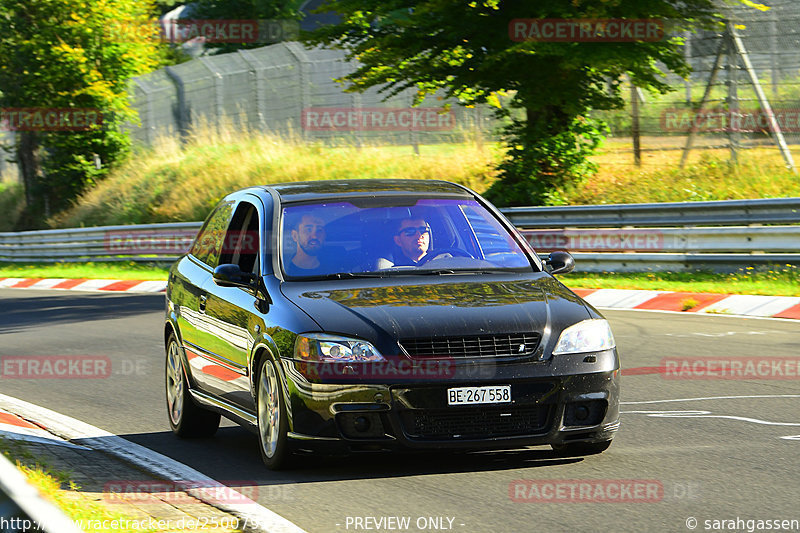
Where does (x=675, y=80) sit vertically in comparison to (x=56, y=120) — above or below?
above

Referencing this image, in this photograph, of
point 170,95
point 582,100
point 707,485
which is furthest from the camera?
point 170,95

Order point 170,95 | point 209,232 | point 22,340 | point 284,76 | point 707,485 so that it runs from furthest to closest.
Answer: point 170,95
point 284,76
point 22,340
point 209,232
point 707,485

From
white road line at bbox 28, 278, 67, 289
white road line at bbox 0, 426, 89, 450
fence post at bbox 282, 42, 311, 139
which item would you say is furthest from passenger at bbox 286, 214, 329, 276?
fence post at bbox 282, 42, 311, 139

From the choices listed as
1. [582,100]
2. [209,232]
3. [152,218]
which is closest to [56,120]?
[152,218]

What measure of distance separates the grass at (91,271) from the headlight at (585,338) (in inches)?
772

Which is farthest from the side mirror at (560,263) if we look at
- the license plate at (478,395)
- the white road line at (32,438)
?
the white road line at (32,438)

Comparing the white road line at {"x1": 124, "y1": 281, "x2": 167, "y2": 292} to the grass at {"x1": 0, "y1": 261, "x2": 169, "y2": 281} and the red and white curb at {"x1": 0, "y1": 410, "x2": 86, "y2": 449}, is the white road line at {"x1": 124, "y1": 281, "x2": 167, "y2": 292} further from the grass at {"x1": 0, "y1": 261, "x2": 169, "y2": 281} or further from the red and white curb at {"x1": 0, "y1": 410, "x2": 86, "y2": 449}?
the red and white curb at {"x1": 0, "y1": 410, "x2": 86, "y2": 449}

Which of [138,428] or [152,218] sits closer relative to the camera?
[138,428]

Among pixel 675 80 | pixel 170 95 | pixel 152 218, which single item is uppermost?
pixel 675 80

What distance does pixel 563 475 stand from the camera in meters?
6.62

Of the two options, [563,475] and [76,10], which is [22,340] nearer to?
[563,475]

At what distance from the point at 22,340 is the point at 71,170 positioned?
82.3 ft

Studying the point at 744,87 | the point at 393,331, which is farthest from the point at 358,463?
the point at 744,87

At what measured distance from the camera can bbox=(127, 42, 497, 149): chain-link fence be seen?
103ft
